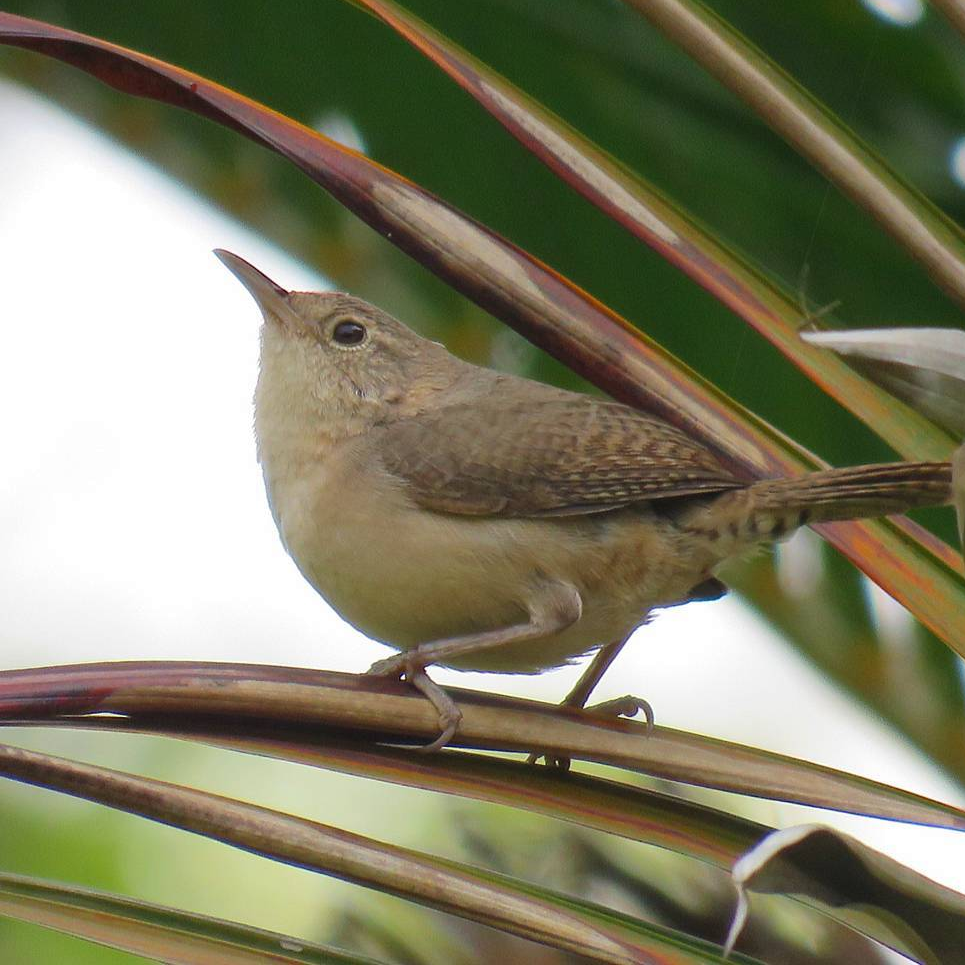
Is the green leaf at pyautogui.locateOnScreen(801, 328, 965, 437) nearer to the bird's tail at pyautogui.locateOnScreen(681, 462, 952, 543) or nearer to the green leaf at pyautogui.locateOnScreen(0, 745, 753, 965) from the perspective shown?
the bird's tail at pyautogui.locateOnScreen(681, 462, 952, 543)

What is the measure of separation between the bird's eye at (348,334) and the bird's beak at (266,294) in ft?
0.31

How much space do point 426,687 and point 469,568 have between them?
0.59 metres

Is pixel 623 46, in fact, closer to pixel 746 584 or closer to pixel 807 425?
pixel 807 425

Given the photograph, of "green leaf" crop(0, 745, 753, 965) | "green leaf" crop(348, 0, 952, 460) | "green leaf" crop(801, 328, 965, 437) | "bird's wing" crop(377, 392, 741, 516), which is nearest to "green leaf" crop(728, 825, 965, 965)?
"green leaf" crop(0, 745, 753, 965)

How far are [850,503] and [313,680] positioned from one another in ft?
3.85

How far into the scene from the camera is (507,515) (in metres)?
2.86

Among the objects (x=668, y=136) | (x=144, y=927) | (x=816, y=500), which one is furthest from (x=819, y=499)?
(x=144, y=927)

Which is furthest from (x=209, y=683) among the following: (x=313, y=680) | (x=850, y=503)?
(x=850, y=503)

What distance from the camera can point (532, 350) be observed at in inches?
153

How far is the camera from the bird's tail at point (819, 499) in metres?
2.34

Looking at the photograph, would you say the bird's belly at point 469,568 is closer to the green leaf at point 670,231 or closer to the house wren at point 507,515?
the house wren at point 507,515

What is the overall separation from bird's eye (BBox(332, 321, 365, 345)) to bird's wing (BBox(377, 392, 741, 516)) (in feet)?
1.18

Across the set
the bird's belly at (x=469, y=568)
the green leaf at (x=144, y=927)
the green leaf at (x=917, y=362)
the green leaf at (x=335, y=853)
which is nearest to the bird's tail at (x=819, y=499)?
the bird's belly at (x=469, y=568)

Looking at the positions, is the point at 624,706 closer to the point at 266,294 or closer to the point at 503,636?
the point at 503,636
